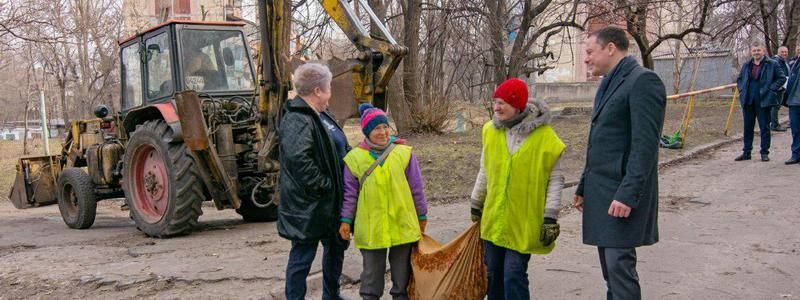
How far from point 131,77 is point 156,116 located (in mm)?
1012

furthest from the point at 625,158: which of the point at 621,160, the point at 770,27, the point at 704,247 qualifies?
the point at 770,27

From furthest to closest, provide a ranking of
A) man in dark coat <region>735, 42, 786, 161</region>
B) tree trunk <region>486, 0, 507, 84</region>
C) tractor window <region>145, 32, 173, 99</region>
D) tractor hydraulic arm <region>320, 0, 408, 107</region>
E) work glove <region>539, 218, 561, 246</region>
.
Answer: tree trunk <region>486, 0, 507, 84</region> → man in dark coat <region>735, 42, 786, 161</region> → tractor window <region>145, 32, 173, 99</region> → tractor hydraulic arm <region>320, 0, 408, 107</region> → work glove <region>539, 218, 561, 246</region>

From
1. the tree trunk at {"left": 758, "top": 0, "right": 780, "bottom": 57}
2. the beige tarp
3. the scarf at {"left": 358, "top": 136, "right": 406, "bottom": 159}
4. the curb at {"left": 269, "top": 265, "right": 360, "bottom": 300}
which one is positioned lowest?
the curb at {"left": 269, "top": 265, "right": 360, "bottom": 300}

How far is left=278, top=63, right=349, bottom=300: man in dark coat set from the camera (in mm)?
3867

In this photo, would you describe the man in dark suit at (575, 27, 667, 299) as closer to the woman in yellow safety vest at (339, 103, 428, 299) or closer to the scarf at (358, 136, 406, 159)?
the woman in yellow safety vest at (339, 103, 428, 299)

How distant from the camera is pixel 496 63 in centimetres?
1419

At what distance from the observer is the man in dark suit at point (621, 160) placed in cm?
320

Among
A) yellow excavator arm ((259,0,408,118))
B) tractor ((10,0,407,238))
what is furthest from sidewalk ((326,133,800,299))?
tractor ((10,0,407,238))

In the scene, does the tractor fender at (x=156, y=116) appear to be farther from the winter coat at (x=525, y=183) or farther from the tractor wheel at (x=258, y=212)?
the winter coat at (x=525, y=183)

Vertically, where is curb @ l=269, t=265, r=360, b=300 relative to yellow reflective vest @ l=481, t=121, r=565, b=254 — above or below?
below

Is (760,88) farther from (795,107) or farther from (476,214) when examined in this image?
(476,214)

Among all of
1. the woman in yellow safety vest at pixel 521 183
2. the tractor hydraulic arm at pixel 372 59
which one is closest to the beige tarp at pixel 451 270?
the woman in yellow safety vest at pixel 521 183

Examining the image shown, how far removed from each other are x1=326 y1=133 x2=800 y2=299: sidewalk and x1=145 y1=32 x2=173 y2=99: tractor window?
10.9 feet

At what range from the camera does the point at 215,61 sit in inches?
305
